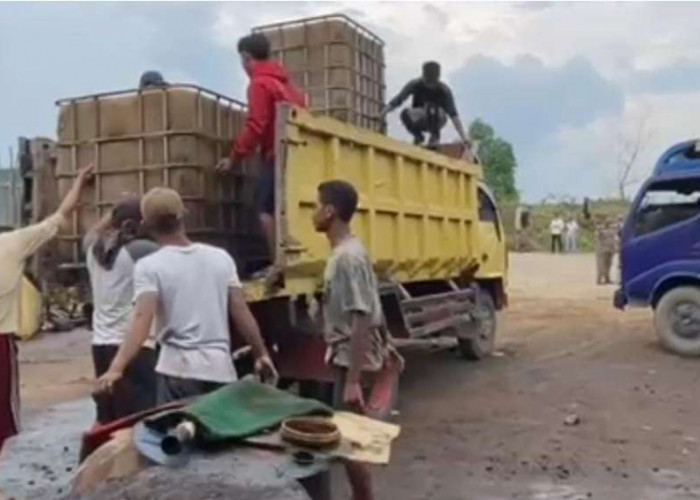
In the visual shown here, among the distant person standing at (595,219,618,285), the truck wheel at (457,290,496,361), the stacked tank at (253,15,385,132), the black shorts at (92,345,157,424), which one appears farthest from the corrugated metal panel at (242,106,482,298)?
the distant person standing at (595,219,618,285)

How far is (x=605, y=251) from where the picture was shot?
23.3m

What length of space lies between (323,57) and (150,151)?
10.8 feet

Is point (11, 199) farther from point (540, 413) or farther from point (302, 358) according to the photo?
point (540, 413)

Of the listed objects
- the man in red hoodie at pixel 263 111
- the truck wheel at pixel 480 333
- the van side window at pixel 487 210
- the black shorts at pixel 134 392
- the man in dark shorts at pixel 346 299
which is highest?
the man in red hoodie at pixel 263 111

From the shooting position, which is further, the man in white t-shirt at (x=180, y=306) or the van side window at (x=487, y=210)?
the van side window at (x=487, y=210)

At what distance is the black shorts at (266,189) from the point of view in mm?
6664

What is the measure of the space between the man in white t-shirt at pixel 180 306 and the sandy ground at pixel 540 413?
2.09 m

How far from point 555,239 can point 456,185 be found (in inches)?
1101

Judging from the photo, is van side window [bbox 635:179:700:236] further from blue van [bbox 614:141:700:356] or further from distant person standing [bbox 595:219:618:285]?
distant person standing [bbox 595:219:618:285]

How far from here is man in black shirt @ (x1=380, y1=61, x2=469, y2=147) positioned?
11.0m

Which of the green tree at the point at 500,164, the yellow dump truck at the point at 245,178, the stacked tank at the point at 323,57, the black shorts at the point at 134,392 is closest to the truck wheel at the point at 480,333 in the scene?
the stacked tank at the point at 323,57

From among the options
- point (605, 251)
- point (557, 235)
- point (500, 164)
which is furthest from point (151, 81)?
point (500, 164)

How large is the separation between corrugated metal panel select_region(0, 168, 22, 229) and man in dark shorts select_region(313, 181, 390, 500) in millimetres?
3643

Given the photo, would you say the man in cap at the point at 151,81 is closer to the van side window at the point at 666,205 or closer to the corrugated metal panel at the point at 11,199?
the corrugated metal panel at the point at 11,199
